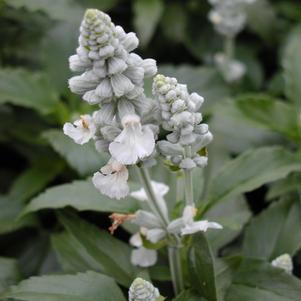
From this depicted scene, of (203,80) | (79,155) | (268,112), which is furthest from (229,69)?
(79,155)

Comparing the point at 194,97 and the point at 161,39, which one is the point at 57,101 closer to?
the point at 161,39

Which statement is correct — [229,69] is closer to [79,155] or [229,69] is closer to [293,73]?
[293,73]

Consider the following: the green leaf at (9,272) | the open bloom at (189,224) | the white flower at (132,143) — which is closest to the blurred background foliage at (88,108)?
the green leaf at (9,272)

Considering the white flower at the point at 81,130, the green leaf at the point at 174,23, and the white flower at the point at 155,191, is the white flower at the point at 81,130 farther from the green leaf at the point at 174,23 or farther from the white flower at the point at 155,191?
the green leaf at the point at 174,23

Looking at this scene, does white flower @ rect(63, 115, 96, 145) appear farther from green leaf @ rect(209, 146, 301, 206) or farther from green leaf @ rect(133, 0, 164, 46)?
green leaf @ rect(133, 0, 164, 46)

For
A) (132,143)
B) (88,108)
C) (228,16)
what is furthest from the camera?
(228,16)

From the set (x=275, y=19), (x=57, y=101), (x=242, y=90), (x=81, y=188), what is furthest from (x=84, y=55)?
(x=275, y=19)
